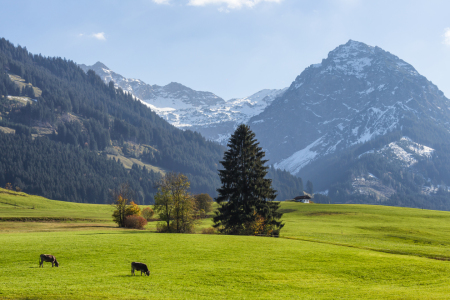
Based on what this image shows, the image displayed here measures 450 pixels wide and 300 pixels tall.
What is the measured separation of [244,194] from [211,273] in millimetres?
37571

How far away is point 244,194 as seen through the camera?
65.5m

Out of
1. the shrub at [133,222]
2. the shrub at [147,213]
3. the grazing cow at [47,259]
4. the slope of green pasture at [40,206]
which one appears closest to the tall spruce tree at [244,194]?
the shrub at [133,222]

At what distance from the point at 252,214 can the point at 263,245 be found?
20.1 meters

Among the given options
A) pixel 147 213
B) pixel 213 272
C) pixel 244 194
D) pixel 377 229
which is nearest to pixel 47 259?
pixel 213 272

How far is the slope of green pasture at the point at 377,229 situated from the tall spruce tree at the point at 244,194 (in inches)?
241

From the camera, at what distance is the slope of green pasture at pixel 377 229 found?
A: 166ft

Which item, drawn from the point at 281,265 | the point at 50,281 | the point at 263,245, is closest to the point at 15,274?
the point at 50,281

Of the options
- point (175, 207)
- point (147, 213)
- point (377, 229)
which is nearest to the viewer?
point (175, 207)

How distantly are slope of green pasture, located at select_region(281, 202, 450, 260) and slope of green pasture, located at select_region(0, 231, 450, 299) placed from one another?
14.2 meters

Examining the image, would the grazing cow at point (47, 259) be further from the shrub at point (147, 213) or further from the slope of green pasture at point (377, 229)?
the shrub at point (147, 213)

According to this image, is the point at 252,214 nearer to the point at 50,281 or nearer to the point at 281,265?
the point at 281,265

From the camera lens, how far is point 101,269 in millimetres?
28969

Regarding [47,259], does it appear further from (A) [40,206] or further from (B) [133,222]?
(A) [40,206]

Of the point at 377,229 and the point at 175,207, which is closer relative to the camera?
the point at 175,207
